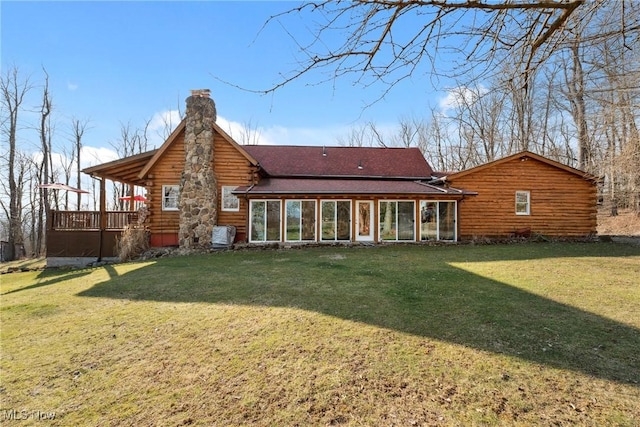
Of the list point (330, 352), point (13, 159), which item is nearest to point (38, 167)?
point (13, 159)

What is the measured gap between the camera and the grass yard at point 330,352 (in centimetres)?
282

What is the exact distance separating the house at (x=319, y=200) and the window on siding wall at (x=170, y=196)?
45mm

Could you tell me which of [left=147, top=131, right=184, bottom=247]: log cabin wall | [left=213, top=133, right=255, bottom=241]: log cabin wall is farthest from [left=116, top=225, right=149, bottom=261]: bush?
[left=213, top=133, right=255, bottom=241]: log cabin wall

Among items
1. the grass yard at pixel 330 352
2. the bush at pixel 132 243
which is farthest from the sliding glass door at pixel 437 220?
the bush at pixel 132 243

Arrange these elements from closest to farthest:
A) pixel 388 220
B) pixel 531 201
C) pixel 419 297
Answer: pixel 419 297, pixel 388 220, pixel 531 201

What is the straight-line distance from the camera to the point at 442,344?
13.2 ft

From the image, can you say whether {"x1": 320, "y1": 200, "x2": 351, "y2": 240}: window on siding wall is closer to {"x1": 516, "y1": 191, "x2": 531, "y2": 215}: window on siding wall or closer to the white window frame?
the white window frame

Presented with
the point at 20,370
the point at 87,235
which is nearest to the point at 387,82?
the point at 20,370

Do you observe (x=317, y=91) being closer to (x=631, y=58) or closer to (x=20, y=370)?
(x=20, y=370)

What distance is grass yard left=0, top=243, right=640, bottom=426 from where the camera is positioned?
2.82m

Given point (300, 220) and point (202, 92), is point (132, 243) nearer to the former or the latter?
point (300, 220)

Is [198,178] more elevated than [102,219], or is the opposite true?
[198,178]

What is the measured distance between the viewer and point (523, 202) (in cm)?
1591

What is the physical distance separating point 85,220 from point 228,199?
6.62 metres
